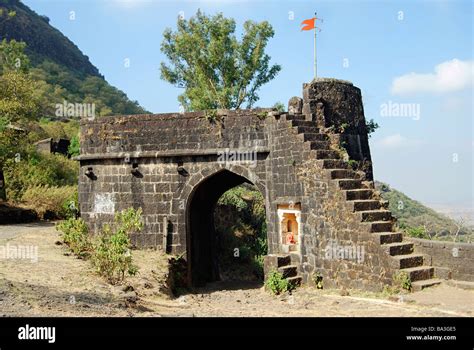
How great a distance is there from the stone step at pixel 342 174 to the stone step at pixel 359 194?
47cm

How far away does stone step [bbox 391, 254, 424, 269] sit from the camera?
9422mm

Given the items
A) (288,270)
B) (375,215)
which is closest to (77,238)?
(288,270)

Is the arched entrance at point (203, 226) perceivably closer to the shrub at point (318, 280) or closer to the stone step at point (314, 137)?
the stone step at point (314, 137)

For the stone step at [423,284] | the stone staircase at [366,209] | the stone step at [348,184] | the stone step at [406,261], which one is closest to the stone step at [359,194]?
the stone staircase at [366,209]

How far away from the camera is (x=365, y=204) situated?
1058 centimetres

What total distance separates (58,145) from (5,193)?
32.8 feet

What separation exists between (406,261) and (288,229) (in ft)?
11.4

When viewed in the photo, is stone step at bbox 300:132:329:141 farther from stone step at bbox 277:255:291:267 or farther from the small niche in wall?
stone step at bbox 277:255:291:267

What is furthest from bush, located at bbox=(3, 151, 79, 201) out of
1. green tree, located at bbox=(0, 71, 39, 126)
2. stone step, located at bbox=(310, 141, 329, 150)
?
stone step, located at bbox=(310, 141, 329, 150)

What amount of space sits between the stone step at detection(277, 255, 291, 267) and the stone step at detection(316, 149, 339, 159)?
2.53 meters

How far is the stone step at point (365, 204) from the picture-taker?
408 inches
